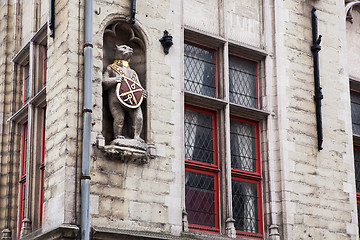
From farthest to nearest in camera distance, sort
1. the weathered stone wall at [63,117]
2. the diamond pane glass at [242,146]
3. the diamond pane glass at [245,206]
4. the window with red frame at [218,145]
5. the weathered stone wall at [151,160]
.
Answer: the diamond pane glass at [242,146]
the diamond pane glass at [245,206]
the window with red frame at [218,145]
the weathered stone wall at [151,160]
the weathered stone wall at [63,117]

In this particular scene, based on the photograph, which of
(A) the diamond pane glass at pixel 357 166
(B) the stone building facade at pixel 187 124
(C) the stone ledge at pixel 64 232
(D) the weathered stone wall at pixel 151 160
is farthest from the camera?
(A) the diamond pane glass at pixel 357 166

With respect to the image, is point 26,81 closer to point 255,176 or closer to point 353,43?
point 255,176

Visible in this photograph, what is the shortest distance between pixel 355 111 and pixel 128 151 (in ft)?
20.1

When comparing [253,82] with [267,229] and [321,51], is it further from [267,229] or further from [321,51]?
[267,229]

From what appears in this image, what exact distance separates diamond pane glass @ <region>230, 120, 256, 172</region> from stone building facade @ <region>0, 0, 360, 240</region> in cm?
3

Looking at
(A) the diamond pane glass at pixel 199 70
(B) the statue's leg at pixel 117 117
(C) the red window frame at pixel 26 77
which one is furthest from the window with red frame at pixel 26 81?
(A) the diamond pane glass at pixel 199 70

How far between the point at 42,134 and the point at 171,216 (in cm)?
287

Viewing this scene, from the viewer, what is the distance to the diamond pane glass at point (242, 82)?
1477cm

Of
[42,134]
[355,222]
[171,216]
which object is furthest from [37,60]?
[355,222]

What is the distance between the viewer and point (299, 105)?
15.1 metres

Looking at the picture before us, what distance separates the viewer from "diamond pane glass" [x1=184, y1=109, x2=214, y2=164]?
1388cm

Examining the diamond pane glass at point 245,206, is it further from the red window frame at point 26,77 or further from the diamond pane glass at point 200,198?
the red window frame at point 26,77

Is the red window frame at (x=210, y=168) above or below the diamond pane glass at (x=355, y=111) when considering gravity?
below

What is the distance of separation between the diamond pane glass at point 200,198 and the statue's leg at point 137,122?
49.4 inches
